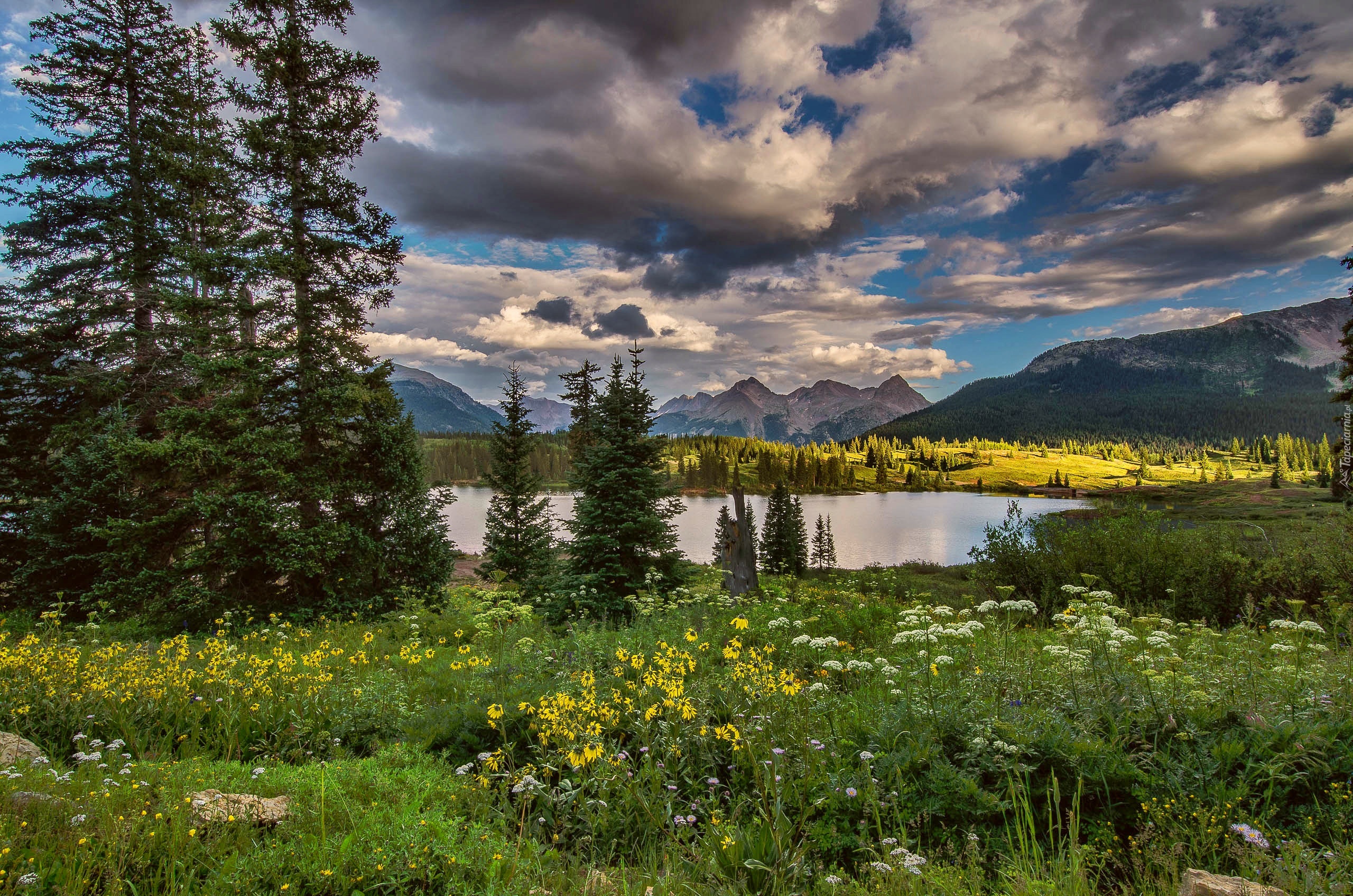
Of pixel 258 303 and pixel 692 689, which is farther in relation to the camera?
pixel 258 303

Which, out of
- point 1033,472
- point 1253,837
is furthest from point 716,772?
point 1033,472

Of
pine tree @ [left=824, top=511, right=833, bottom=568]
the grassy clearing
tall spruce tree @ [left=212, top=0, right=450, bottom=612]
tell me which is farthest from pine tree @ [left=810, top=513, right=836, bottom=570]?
the grassy clearing

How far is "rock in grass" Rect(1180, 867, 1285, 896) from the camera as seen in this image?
221 cm

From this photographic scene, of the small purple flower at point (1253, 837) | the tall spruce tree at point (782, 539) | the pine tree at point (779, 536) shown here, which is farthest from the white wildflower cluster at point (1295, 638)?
the pine tree at point (779, 536)

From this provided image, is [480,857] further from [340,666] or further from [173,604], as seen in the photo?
[173,604]

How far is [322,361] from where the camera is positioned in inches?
461

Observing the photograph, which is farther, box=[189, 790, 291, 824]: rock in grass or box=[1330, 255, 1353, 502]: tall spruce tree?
box=[1330, 255, 1353, 502]: tall spruce tree

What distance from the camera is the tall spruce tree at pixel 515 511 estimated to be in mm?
17219

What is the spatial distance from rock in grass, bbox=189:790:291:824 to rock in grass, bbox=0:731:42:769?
1.44 metres

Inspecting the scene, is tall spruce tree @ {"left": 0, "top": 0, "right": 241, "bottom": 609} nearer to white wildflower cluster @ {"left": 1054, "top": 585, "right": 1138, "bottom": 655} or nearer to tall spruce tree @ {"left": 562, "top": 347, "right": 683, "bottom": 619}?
tall spruce tree @ {"left": 562, "top": 347, "right": 683, "bottom": 619}

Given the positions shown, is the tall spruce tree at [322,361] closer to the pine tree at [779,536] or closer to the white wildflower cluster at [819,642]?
the white wildflower cluster at [819,642]

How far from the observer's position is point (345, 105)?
40.1 ft

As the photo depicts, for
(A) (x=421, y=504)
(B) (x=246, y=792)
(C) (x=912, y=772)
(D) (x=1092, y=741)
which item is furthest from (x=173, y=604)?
(D) (x=1092, y=741)

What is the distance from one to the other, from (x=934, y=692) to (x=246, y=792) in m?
4.88
